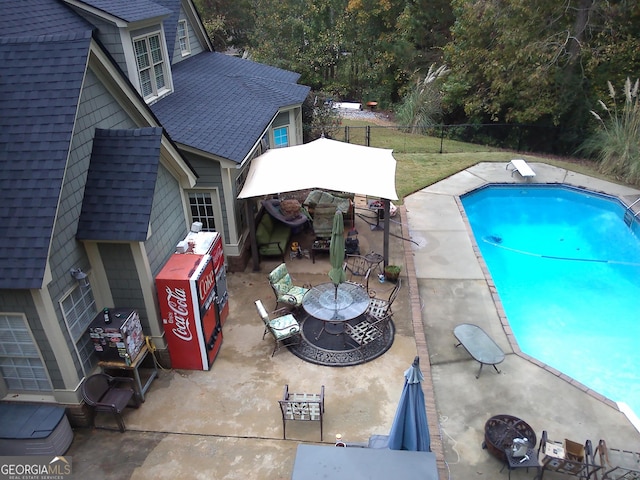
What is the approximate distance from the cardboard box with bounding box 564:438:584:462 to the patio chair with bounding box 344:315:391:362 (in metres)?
3.78

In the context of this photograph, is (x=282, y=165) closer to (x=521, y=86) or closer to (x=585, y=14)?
Result: (x=521, y=86)

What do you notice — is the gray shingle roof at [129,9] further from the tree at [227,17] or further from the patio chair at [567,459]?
the tree at [227,17]

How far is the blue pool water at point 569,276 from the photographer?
10.9 meters

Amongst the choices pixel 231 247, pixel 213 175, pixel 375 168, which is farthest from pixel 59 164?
pixel 375 168

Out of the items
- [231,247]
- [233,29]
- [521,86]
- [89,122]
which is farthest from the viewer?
[233,29]

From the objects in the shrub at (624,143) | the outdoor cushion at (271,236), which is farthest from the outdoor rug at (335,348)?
the shrub at (624,143)

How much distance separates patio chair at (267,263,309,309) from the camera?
10.3 metres

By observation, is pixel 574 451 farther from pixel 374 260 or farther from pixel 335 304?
pixel 374 260

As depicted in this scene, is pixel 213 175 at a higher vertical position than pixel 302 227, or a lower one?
higher

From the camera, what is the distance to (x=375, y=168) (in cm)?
1234

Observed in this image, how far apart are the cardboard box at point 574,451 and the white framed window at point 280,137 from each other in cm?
1271

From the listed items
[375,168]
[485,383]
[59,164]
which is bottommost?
[485,383]

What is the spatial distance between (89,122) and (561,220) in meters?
16.3

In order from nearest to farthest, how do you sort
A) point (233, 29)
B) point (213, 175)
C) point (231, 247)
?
point (213, 175)
point (231, 247)
point (233, 29)
